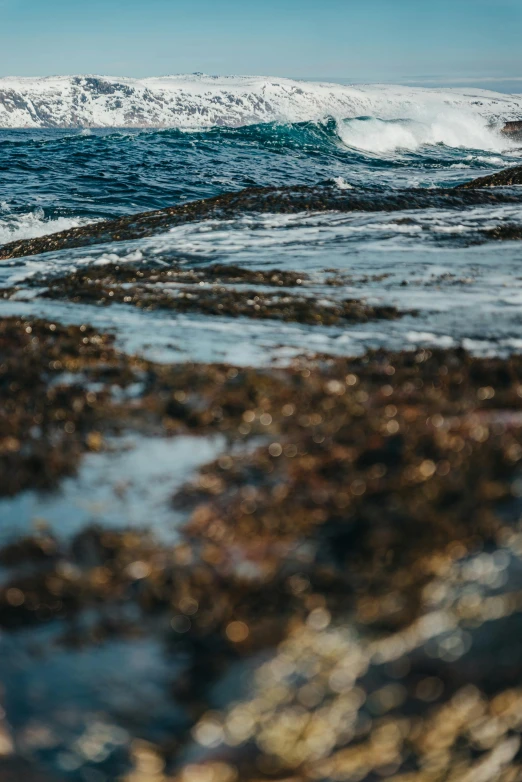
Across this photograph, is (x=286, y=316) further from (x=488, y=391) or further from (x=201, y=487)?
(x=201, y=487)

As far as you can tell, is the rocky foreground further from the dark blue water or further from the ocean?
the dark blue water

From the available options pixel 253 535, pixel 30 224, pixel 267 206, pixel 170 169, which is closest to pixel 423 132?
pixel 170 169

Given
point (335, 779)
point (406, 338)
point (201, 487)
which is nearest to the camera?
point (335, 779)

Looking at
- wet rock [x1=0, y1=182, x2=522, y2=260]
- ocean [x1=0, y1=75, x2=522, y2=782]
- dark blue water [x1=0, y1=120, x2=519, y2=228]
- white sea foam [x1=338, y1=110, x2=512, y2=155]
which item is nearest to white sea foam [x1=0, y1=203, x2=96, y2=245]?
dark blue water [x1=0, y1=120, x2=519, y2=228]

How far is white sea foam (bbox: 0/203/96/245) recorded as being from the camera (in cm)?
815

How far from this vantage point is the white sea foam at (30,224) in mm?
8152

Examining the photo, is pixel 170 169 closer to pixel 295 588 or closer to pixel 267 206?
pixel 267 206

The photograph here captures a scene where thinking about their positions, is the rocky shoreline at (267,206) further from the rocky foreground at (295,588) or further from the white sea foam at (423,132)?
the white sea foam at (423,132)

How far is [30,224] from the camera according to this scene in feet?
28.3

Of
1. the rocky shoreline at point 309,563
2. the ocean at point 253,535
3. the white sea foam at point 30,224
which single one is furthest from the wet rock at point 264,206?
the white sea foam at point 30,224

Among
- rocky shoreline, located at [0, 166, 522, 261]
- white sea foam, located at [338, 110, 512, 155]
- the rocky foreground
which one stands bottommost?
the rocky foreground

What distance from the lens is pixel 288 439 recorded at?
1.21 metres

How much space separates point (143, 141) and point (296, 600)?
22499 mm

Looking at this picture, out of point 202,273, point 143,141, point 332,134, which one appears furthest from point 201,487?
point 332,134
